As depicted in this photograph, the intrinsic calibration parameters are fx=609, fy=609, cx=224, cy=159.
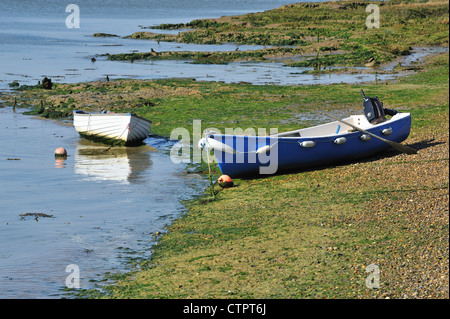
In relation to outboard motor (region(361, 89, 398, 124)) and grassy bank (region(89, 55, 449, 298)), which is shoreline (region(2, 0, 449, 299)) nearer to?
grassy bank (region(89, 55, 449, 298))

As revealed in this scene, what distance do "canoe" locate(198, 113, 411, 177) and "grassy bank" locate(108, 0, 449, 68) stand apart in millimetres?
26120

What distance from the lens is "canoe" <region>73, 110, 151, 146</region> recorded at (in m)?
24.8

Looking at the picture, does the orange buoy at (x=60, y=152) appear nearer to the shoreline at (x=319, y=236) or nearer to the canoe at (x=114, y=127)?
the canoe at (x=114, y=127)

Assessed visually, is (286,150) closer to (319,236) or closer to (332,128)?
(332,128)

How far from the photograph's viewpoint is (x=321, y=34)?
69.1 metres

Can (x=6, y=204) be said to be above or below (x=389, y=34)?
below

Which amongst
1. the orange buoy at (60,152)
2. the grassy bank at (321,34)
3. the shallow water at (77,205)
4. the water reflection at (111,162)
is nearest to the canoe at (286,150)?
the shallow water at (77,205)

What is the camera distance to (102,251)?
13.8 metres

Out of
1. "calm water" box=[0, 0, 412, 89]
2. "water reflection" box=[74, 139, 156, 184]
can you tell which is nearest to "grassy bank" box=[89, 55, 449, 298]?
"water reflection" box=[74, 139, 156, 184]

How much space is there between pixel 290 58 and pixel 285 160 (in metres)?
39.9

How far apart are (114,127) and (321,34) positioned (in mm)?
48483
